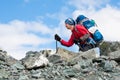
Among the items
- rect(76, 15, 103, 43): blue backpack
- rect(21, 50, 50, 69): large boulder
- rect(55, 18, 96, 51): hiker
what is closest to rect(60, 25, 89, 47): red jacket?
rect(55, 18, 96, 51): hiker

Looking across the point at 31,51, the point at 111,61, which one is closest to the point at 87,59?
the point at 111,61

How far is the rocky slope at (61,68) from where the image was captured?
42.3 feet

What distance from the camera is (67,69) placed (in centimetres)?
1360

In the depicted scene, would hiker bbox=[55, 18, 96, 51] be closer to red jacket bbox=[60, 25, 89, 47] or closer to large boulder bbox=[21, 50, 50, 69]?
red jacket bbox=[60, 25, 89, 47]

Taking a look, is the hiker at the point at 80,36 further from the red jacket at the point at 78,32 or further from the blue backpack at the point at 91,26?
the blue backpack at the point at 91,26

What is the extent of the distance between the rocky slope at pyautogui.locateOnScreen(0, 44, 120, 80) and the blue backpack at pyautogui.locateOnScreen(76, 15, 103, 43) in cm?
255

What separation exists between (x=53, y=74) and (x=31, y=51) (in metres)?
4.42

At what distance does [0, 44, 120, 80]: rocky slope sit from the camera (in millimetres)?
12883

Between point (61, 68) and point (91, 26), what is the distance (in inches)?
183

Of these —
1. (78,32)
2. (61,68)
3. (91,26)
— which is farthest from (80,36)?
(61,68)

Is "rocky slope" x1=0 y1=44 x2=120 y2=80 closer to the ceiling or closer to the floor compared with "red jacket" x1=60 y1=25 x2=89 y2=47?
closer to the floor

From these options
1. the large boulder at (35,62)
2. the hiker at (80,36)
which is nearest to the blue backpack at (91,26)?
the hiker at (80,36)

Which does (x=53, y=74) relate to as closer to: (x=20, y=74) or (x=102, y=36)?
(x=20, y=74)

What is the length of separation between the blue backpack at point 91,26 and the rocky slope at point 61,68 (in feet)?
8.35
